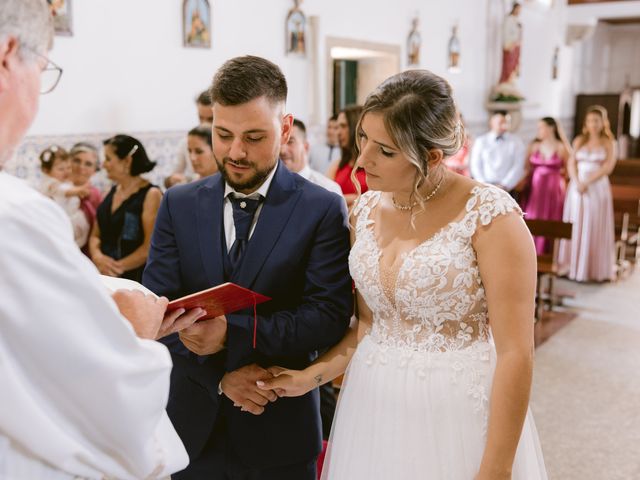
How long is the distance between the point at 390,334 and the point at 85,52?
4129mm

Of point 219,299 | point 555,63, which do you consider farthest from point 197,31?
point 555,63

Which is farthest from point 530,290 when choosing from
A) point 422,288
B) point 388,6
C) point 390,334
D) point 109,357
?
point 388,6

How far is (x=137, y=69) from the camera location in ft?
19.0

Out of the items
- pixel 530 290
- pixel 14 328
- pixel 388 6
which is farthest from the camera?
pixel 388 6

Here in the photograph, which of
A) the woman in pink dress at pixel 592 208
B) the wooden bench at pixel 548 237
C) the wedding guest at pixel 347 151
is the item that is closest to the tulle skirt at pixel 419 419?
the wedding guest at pixel 347 151

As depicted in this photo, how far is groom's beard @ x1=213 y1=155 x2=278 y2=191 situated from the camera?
192 centimetres

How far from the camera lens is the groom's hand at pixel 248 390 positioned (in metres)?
1.89

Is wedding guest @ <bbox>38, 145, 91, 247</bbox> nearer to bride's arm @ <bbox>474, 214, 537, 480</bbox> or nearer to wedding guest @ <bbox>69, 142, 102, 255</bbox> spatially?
wedding guest @ <bbox>69, 142, 102, 255</bbox>

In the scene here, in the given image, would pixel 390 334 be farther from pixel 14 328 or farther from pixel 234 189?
pixel 14 328

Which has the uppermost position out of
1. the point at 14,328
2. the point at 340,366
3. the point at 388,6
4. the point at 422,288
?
the point at 388,6

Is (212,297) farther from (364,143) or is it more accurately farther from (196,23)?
(196,23)

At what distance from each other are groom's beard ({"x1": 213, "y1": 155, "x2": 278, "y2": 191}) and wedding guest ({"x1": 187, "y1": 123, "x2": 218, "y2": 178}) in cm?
238

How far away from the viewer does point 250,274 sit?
1.89m

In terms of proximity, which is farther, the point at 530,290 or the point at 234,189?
the point at 234,189
